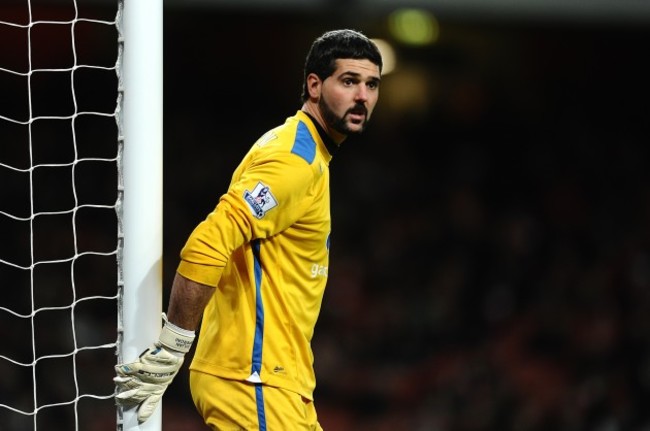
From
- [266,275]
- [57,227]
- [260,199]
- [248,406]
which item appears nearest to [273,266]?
[266,275]

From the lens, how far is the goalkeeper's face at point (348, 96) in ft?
10.7

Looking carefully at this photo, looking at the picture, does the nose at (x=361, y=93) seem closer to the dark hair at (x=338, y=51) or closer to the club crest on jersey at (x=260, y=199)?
the dark hair at (x=338, y=51)

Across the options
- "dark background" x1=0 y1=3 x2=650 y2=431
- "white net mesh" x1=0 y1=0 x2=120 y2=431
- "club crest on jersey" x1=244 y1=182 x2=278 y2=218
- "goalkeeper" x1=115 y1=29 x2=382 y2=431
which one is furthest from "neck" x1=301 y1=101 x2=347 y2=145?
"dark background" x1=0 y1=3 x2=650 y2=431

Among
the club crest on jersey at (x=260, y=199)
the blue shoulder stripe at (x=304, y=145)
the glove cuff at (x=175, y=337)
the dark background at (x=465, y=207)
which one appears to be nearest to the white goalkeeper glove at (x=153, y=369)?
the glove cuff at (x=175, y=337)

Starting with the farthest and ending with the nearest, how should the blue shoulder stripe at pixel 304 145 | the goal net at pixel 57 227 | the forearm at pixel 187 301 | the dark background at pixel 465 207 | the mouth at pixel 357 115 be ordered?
1. the dark background at pixel 465 207
2. the goal net at pixel 57 227
3. the mouth at pixel 357 115
4. the blue shoulder stripe at pixel 304 145
5. the forearm at pixel 187 301

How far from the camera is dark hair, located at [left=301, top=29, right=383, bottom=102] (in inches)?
129

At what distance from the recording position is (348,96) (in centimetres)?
326

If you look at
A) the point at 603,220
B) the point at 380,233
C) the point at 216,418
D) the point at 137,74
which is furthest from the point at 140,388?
the point at 603,220

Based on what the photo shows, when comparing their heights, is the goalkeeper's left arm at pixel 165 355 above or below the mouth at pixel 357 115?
below

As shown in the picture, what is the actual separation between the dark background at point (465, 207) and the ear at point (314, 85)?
16.2 ft

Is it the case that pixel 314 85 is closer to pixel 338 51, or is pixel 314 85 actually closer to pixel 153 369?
pixel 338 51

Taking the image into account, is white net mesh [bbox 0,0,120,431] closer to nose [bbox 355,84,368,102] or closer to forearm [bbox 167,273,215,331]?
nose [bbox 355,84,368,102]

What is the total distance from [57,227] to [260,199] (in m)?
5.90

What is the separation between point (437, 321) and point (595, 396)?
1310 millimetres
